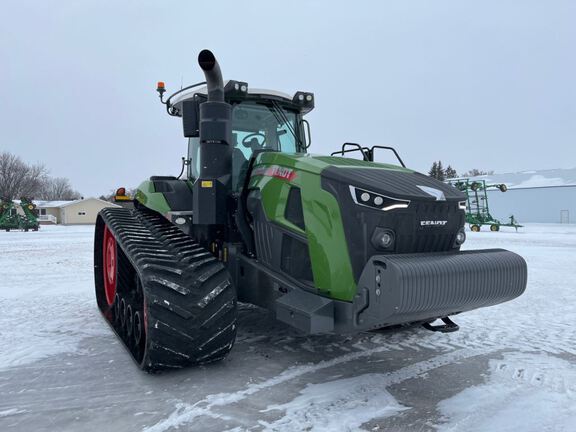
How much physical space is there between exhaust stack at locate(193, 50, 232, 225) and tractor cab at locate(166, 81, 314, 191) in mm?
260

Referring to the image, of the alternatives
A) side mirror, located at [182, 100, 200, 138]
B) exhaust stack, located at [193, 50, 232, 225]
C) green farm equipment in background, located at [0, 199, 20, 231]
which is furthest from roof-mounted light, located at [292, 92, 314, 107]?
green farm equipment in background, located at [0, 199, 20, 231]

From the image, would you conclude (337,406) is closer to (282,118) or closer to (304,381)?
(304,381)

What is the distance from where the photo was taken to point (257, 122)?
4727 millimetres

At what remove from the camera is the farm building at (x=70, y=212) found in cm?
5691

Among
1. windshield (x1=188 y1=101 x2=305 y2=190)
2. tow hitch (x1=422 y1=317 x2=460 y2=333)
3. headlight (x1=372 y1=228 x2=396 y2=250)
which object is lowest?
tow hitch (x1=422 y1=317 x2=460 y2=333)

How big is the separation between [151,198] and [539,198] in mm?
45963

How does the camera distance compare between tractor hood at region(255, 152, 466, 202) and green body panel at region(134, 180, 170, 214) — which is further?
green body panel at region(134, 180, 170, 214)

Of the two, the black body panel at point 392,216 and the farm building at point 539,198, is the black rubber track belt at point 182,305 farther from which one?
the farm building at point 539,198

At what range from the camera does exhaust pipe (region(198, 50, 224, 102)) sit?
3643mm

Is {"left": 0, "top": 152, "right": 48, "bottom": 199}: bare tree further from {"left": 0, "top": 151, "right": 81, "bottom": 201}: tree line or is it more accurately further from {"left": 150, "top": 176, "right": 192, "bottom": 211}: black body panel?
{"left": 150, "top": 176, "right": 192, "bottom": 211}: black body panel

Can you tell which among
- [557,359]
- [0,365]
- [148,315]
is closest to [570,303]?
[557,359]

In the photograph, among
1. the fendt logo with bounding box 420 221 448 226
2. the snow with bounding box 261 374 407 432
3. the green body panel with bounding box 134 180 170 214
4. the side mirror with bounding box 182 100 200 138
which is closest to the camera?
the snow with bounding box 261 374 407 432

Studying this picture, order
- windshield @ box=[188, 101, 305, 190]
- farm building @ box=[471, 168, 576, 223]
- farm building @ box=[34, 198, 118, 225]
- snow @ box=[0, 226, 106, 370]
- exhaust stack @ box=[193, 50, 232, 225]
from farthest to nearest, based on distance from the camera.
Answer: farm building @ box=[34, 198, 118, 225] < farm building @ box=[471, 168, 576, 223] < windshield @ box=[188, 101, 305, 190] < snow @ box=[0, 226, 106, 370] < exhaust stack @ box=[193, 50, 232, 225]

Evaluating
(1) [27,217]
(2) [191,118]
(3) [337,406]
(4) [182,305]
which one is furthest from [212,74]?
(1) [27,217]
